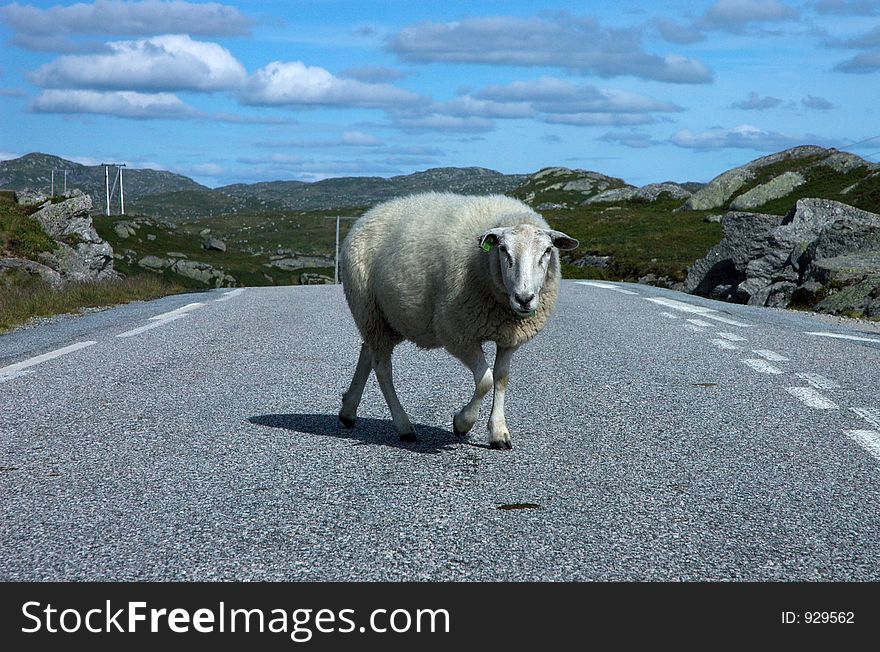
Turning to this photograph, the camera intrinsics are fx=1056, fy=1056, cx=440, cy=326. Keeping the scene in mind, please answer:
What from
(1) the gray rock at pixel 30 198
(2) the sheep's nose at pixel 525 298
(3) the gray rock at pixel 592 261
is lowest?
(3) the gray rock at pixel 592 261

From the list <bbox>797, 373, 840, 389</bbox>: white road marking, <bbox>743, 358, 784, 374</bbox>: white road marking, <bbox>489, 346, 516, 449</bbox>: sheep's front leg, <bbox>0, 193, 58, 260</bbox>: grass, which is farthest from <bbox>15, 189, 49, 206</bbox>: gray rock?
<bbox>489, 346, 516, 449</bbox>: sheep's front leg

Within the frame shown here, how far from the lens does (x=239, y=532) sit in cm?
428

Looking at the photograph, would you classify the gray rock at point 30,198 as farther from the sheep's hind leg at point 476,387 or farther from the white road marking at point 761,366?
the sheep's hind leg at point 476,387

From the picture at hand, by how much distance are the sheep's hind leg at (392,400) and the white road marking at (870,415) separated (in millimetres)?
2914

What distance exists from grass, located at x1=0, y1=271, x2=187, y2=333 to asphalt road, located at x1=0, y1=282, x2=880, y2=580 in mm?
5704

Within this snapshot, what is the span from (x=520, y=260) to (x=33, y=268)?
1987cm

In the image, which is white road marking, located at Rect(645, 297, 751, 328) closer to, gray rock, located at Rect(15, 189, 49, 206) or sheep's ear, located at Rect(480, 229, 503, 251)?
sheep's ear, located at Rect(480, 229, 503, 251)

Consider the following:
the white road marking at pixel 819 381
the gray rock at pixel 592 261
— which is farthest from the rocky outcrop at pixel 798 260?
the gray rock at pixel 592 261

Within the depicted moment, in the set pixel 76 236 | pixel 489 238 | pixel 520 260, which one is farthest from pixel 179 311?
pixel 76 236

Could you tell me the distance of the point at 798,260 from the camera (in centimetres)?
2378

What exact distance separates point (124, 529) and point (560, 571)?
181 cm

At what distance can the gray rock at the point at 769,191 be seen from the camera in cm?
7488
